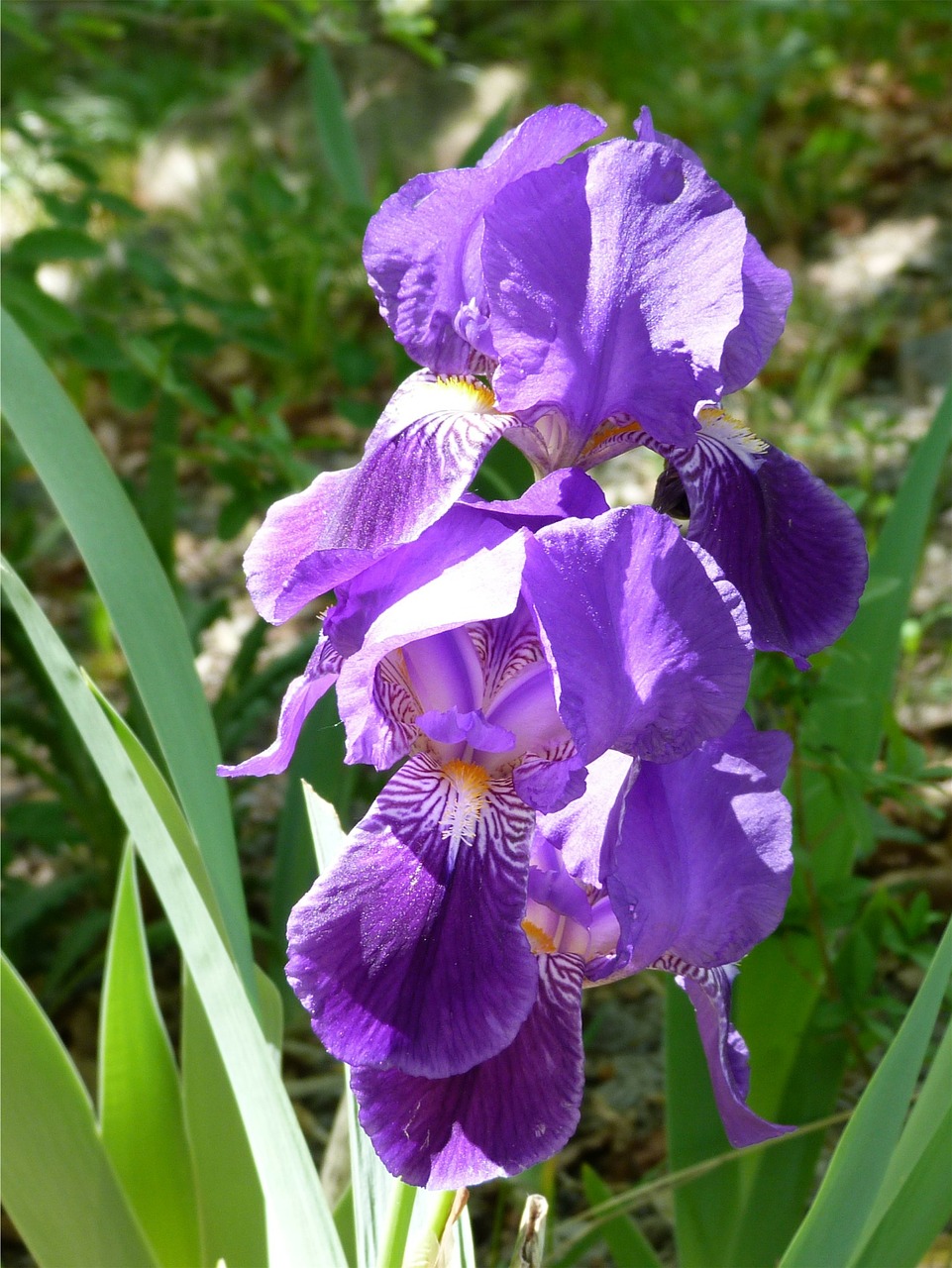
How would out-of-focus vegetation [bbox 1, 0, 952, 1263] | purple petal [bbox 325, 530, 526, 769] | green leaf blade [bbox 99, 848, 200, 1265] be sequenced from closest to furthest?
purple petal [bbox 325, 530, 526, 769] → green leaf blade [bbox 99, 848, 200, 1265] → out-of-focus vegetation [bbox 1, 0, 952, 1263]

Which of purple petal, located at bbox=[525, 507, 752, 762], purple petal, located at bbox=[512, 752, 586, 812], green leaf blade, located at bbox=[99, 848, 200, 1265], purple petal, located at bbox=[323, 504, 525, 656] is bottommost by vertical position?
green leaf blade, located at bbox=[99, 848, 200, 1265]

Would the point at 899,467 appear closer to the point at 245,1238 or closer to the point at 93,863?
the point at 93,863

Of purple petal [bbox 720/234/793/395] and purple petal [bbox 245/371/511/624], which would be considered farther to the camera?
purple petal [bbox 720/234/793/395]

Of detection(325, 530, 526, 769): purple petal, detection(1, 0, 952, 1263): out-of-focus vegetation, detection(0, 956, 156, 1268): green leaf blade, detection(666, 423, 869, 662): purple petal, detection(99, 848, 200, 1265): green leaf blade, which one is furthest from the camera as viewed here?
detection(1, 0, 952, 1263): out-of-focus vegetation

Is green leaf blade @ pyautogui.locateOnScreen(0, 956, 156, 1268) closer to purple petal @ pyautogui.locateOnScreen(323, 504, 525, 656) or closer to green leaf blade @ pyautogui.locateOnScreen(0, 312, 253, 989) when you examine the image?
Result: green leaf blade @ pyautogui.locateOnScreen(0, 312, 253, 989)

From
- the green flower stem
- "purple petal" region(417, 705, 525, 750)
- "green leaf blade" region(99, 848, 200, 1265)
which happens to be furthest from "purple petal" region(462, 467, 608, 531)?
"green leaf blade" region(99, 848, 200, 1265)

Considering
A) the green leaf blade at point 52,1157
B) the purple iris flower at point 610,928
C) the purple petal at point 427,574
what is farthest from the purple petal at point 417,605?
the green leaf blade at point 52,1157

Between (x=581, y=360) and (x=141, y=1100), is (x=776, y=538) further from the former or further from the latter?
(x=141, y=1100)

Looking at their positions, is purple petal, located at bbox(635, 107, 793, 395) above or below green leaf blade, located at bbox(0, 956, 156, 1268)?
above
